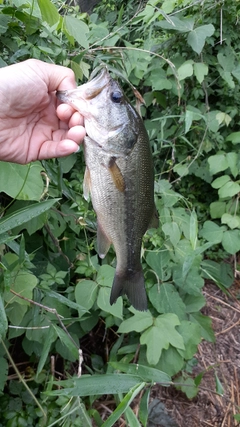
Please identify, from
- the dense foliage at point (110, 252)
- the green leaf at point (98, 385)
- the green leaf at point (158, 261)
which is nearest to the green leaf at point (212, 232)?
the dense foliage at point (110, 252)

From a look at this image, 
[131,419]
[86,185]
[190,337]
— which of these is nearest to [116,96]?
[86,185]

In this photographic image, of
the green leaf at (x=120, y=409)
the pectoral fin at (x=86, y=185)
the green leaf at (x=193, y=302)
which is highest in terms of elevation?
the pectoral fin at (x=86, y=185)

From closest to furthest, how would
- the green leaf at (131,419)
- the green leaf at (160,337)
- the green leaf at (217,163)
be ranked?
the green leaf at (131,419) → the green leaf at (160,337) → the green leaf at (217,163)

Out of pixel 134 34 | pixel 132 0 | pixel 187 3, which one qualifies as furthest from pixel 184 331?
pixel 132 0

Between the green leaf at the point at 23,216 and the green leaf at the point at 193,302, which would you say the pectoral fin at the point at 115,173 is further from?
the green leaf at the point at 193,302

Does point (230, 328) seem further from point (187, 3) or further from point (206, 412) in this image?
point (187, 3)

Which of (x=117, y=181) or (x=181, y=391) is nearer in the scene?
(x=117, y=181)
